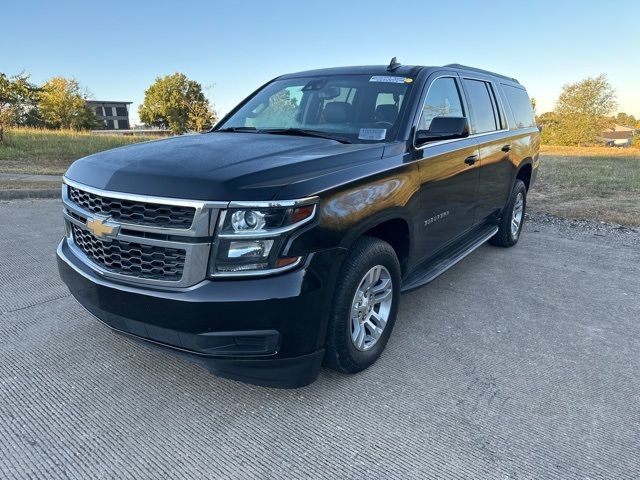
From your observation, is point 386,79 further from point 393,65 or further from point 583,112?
point 583,112

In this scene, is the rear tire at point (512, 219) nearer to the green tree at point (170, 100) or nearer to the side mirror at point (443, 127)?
the side mirror at point (443, 127)

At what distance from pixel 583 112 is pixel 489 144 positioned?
65100 millimetres

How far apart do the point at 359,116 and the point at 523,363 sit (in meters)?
2.10

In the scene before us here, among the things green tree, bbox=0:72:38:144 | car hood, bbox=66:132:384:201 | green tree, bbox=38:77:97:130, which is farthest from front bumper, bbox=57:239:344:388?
green tree, bbox=38:77:97:130

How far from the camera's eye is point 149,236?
226 centimetres

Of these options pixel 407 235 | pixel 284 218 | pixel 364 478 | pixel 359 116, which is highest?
pixel 359 116

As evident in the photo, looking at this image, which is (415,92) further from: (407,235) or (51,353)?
(51,353)

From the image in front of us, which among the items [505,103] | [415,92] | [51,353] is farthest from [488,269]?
[51,353]

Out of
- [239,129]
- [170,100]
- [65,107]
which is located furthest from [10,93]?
[170,100]

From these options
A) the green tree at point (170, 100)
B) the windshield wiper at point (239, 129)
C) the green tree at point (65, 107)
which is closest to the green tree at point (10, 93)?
the windshield wiper at point (239, 129)

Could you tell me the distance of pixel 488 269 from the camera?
493 cm

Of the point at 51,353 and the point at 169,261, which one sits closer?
the point at 169,261

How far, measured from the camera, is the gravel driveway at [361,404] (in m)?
2.16

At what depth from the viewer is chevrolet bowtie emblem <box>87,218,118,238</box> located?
2.35 m
